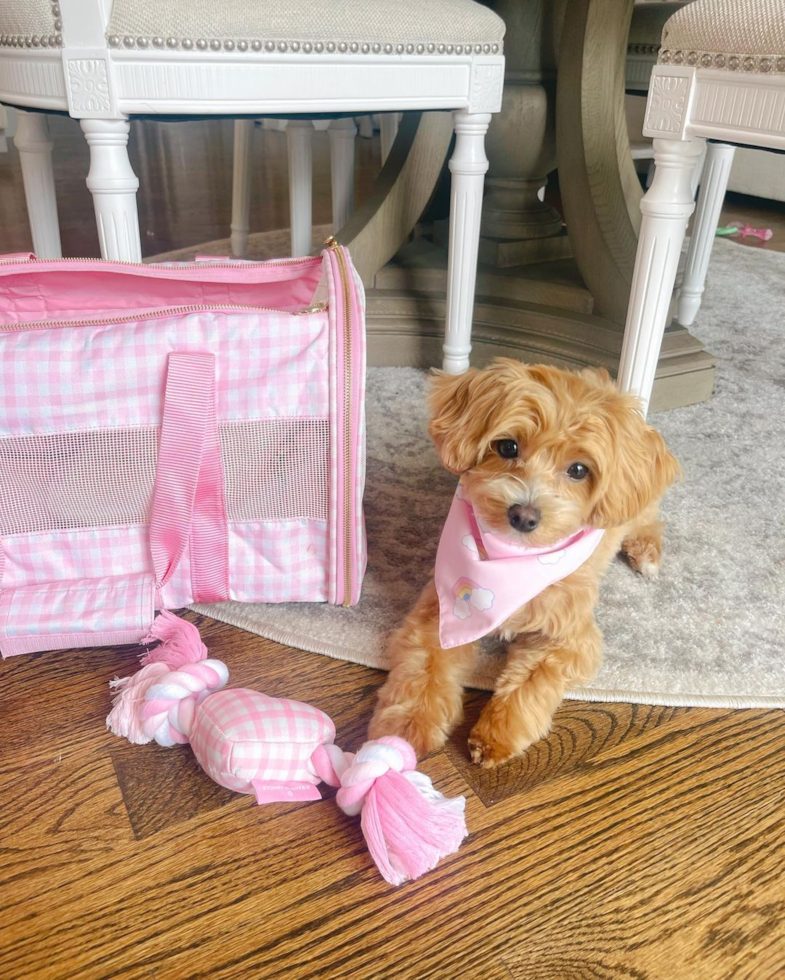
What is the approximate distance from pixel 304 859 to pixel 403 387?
49.4 inches

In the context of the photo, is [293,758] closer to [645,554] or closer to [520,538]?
[520,538]

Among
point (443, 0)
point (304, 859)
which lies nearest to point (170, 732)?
point (304, 859)

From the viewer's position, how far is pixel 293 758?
0.88 meters

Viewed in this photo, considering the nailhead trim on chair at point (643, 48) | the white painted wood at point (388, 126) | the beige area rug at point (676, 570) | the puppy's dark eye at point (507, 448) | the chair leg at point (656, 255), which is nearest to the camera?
the puppy's dark eye at point (507, 448)

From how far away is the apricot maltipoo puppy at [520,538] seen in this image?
0.94 meters

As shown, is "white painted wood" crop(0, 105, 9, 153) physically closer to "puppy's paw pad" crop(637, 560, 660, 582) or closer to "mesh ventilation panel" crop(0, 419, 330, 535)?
"mesh ventilation panel" crop(0, 419, 330, 535)

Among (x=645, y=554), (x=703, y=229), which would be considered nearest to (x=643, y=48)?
(x=703, y=229)

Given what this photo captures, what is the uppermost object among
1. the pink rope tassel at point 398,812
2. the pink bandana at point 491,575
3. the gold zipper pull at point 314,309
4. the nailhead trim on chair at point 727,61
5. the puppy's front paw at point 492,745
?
the nailhead trim on chair at point 727,61

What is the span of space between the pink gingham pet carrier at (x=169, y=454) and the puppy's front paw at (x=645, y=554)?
46 centimetres

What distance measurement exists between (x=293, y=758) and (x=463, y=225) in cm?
113

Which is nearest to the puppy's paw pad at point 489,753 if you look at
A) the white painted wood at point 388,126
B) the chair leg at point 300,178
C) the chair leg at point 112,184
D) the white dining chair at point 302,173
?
the chair leg at point 112,184

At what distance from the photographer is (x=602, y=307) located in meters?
1.83

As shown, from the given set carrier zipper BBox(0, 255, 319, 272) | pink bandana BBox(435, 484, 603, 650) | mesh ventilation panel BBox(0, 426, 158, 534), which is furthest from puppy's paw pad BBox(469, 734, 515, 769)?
carrier zipper BBox(0, 255, 319, 272)

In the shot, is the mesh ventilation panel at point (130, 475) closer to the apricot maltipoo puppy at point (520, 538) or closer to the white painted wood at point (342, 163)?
the apricot maltipoo puppy at point (520, 538)
